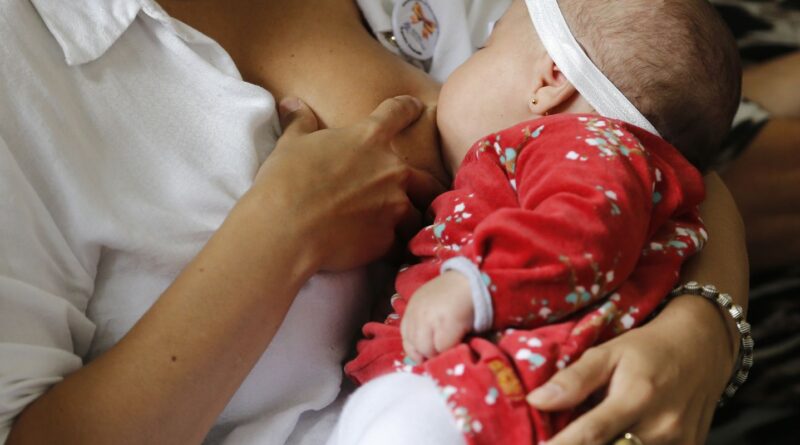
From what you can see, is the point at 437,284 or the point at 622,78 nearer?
the point at 437,284

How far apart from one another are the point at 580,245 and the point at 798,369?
0.79 meters

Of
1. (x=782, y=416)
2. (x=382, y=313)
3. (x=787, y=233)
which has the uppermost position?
(x=382, y=313)

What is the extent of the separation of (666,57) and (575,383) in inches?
18.1

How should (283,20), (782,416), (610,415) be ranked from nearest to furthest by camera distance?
(610,415) → (283,20) → (782,416)

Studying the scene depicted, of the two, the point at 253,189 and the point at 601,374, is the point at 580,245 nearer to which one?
the point at 601,374

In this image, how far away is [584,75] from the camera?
1.03 metres

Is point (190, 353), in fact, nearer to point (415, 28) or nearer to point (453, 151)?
point (453, 151)

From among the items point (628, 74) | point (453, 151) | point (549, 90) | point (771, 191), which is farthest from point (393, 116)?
point (771, 191)

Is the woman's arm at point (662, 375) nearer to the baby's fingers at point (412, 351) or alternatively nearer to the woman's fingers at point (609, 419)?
the woman's fingers at point (609, 419)

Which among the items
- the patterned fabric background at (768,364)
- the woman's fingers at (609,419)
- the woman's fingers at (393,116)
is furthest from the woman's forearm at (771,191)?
the woman's fingers at (609,419)

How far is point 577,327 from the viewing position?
832 millimetres

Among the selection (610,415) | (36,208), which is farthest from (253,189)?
(610,415)

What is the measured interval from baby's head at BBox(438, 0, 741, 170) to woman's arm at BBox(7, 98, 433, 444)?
0.58 feet

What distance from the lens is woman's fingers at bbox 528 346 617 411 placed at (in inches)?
30.3
